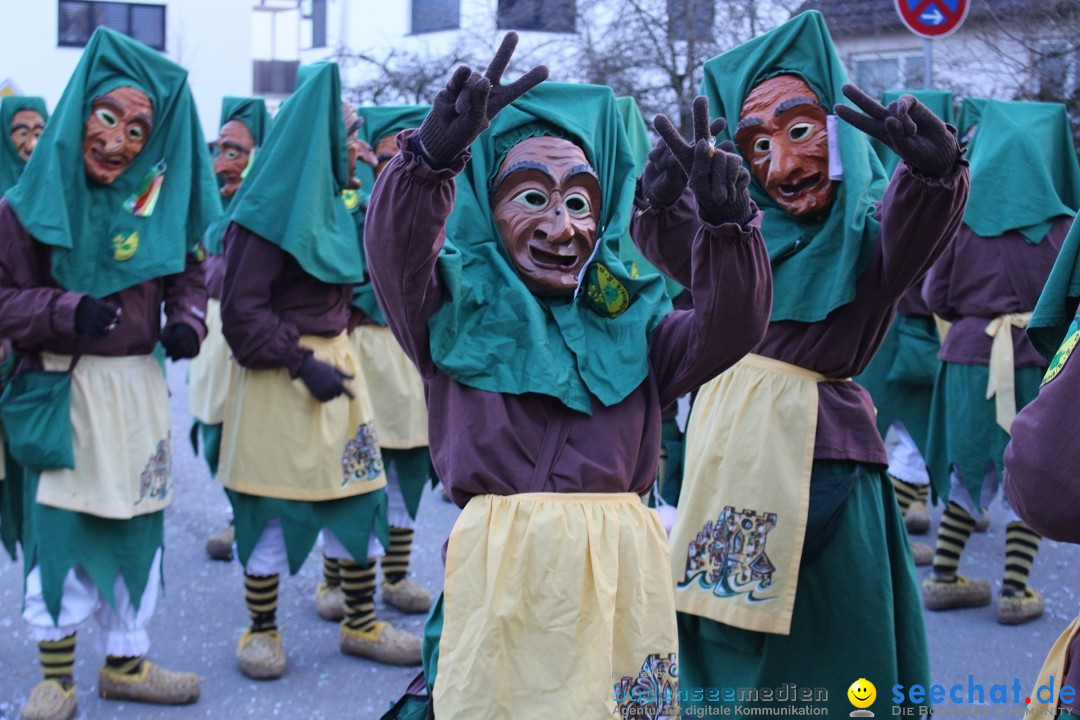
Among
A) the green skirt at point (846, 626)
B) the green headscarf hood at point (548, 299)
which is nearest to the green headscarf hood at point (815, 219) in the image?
the green skirt at point (846, 626)

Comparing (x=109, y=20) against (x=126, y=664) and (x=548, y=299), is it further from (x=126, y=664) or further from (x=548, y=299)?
(x=548, y=299)

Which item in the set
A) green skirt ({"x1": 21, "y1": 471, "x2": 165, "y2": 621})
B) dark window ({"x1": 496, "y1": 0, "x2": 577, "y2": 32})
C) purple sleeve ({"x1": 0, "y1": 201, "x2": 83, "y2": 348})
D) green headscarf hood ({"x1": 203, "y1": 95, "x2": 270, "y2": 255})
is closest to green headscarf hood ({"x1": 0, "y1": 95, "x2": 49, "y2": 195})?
green headscarf hood ({"x1": 203, "y1": 95, "x2": 270, "y2": 255})

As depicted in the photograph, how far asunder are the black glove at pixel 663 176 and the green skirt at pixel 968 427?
9.05ft

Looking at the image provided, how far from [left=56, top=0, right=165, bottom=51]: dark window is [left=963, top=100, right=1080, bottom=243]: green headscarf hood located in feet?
75.2

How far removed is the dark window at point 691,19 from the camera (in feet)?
35.7

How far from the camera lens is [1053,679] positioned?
214 centimetres

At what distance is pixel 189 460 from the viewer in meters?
8.38

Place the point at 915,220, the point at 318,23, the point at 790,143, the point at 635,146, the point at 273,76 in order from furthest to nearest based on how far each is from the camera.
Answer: the point at 273,76 → the point at 318,23 → the point at 635,146 → the point at 790,143 → the point at 915,220

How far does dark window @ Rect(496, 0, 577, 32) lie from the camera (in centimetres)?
1280

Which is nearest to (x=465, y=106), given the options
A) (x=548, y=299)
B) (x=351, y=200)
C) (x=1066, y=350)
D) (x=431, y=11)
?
(x=548, y=299)

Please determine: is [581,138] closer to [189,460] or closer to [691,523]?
[691,523]

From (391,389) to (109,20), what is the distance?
884 inches

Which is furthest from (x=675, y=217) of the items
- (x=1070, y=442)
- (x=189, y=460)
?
(x=189, y=460)

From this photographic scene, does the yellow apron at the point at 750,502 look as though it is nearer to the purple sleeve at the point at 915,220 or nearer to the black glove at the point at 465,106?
the purple sleeve at the point at 915,220
